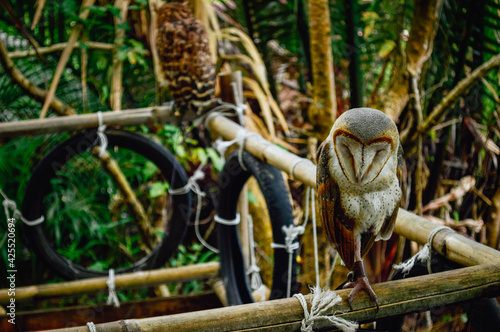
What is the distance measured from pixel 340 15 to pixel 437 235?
5.30ft

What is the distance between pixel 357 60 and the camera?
185 cm

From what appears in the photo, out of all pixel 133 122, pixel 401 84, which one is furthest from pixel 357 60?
pixel 133 122

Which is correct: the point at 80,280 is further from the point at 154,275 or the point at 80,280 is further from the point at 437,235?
the point at 437,235

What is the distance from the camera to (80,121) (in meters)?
1.52

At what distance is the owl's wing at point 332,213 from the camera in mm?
701

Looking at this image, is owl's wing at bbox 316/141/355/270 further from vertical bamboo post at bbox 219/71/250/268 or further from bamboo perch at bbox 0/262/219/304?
bamboo perch at bbox 0/262/219/304

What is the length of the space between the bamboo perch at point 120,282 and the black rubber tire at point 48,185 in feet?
0.16

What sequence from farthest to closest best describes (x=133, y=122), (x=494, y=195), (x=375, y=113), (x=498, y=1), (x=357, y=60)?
1. (x=357, y=60)
2. (x=494, y=195)
3. (x=133, y=122)
4. (x=498, y=1)
5. (x=375, y=113)

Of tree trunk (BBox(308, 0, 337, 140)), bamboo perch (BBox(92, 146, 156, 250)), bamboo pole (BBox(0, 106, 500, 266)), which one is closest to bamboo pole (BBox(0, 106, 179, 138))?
bamboo pole (BBox(0, 106, 500, 266))

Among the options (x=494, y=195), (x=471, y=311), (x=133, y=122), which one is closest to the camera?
(x=471, y=311)

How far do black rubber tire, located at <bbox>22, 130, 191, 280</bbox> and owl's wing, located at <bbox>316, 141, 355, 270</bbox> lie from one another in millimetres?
990

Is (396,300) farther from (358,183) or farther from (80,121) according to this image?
(80,121)

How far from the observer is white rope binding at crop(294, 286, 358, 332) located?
24.3 inches

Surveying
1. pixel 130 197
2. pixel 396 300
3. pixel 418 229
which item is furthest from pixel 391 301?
pixel 130 197
